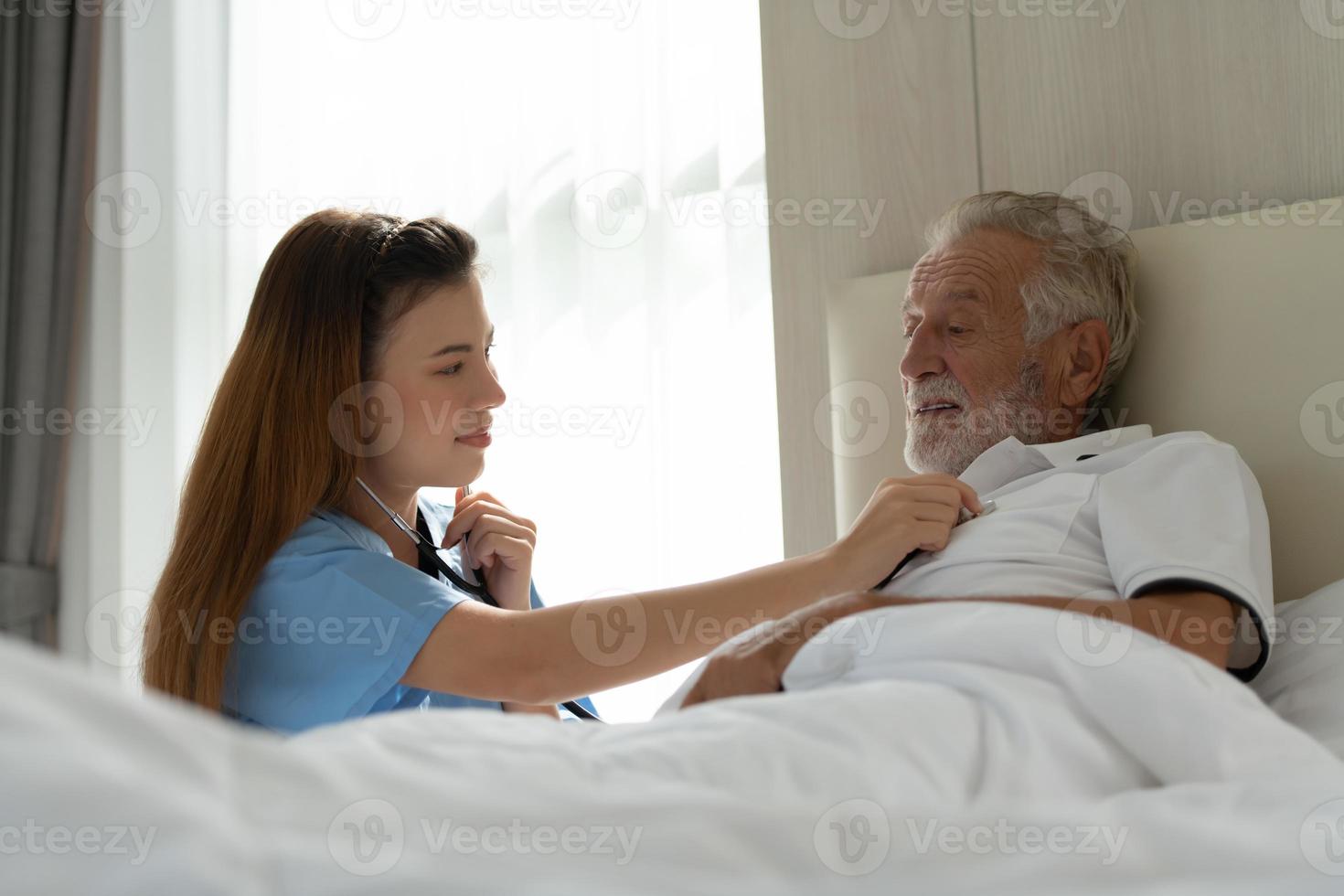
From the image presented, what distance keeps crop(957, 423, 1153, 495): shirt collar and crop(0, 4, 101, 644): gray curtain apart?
2.48 m

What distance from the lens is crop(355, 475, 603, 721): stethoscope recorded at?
1.46 metres

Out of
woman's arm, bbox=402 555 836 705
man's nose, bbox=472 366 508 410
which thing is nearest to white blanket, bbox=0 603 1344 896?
woman's arm, bbox=402 555 836 705

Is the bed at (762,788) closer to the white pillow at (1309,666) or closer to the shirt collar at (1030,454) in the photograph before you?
the white pillow at (1309,666)

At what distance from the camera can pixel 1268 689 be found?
3.76 ft

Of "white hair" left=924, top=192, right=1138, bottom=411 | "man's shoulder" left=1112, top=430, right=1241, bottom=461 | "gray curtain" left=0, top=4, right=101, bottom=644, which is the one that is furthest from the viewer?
"gray curtain" left=0, top=4, right=101, bottom=644

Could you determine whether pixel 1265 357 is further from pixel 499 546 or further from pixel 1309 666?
pixel 499 546

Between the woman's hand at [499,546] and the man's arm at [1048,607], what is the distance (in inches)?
19.9

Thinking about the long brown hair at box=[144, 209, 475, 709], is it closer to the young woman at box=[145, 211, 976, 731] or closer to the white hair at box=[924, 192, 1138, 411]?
the young woman at box=[145, 211, 976, 731]

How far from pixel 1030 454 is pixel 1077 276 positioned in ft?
0.83

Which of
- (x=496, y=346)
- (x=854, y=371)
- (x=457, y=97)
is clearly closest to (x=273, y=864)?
(x=854, y=371)

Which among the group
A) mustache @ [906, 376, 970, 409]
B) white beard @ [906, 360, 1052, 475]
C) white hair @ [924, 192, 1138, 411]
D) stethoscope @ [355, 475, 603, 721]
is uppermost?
white hair @ [924, 192, 1138, 411]

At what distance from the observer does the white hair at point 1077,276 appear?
144cm

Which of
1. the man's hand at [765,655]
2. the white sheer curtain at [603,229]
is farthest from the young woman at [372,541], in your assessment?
the white sheer curtain at [603,229]

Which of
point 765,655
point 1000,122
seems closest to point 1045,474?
point 765,655
